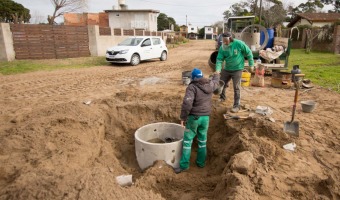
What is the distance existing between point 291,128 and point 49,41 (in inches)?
588

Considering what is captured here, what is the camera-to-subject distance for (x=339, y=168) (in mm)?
3561

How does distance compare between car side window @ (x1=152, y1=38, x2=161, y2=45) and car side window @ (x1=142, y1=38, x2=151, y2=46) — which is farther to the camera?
car side window @ (x1=152, y1=38, x2=161, y2=45)

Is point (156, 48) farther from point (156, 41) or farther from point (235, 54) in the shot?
point (235, 54)

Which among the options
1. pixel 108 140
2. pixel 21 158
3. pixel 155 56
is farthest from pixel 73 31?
pixel 21 158

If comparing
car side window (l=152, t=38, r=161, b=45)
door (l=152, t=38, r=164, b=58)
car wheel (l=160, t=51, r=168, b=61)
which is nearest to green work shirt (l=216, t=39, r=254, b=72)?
door (l=152, t=38, r=164, b=58)

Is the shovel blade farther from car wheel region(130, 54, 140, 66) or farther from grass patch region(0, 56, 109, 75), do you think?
grass patch region(0, 56, 109, 75)

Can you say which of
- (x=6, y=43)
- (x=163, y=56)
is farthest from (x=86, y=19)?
(x=163, y=56)

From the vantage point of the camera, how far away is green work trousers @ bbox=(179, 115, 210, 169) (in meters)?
4.23

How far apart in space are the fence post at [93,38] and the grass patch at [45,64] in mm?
1371

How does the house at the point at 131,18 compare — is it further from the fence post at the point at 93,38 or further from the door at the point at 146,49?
the door at the point at 146,49

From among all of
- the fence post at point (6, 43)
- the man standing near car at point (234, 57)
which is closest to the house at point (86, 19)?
the fence post at point (6, 43)

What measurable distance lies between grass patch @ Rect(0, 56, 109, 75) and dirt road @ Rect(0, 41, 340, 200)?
4.92 meters

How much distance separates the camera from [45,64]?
13.8m

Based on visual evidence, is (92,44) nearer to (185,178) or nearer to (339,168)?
(185,178)
